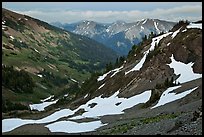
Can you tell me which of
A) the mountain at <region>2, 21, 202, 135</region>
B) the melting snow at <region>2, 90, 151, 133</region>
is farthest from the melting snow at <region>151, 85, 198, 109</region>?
the melting snow at <region>2, 90, 151, 133</region>

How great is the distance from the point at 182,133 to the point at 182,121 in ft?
13.7

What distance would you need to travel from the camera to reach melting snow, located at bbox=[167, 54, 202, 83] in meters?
74.6

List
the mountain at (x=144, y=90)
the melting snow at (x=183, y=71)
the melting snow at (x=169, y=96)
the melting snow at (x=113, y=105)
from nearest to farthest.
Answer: the mountain at (x=144, y=90)
the melting snow at (x=169, y=96)
the melting snow at (x=113, y=105)
the melting snow at (x=183, y=71)

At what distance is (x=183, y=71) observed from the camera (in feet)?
262

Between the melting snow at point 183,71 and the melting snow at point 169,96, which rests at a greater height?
the melting snow at point 183,71

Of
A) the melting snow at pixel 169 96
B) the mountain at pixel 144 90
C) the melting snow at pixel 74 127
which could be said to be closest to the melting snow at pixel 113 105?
the mountain at pixel 144 90

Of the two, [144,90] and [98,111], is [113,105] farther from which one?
[144,90]

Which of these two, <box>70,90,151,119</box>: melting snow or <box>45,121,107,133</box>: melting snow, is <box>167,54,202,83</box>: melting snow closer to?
<box>70,90,151,119</box>: melting snow

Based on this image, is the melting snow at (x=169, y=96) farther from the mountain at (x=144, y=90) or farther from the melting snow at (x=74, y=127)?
the melting snow at (x=74, y=127)

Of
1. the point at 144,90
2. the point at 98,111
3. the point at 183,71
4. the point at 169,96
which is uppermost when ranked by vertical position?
the point at 183,71

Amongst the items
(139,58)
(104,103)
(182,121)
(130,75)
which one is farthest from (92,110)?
(182,121)

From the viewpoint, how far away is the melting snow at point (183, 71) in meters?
74.6

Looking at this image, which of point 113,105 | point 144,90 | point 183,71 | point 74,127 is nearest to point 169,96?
point 144,90

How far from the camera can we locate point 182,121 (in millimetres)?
29969
